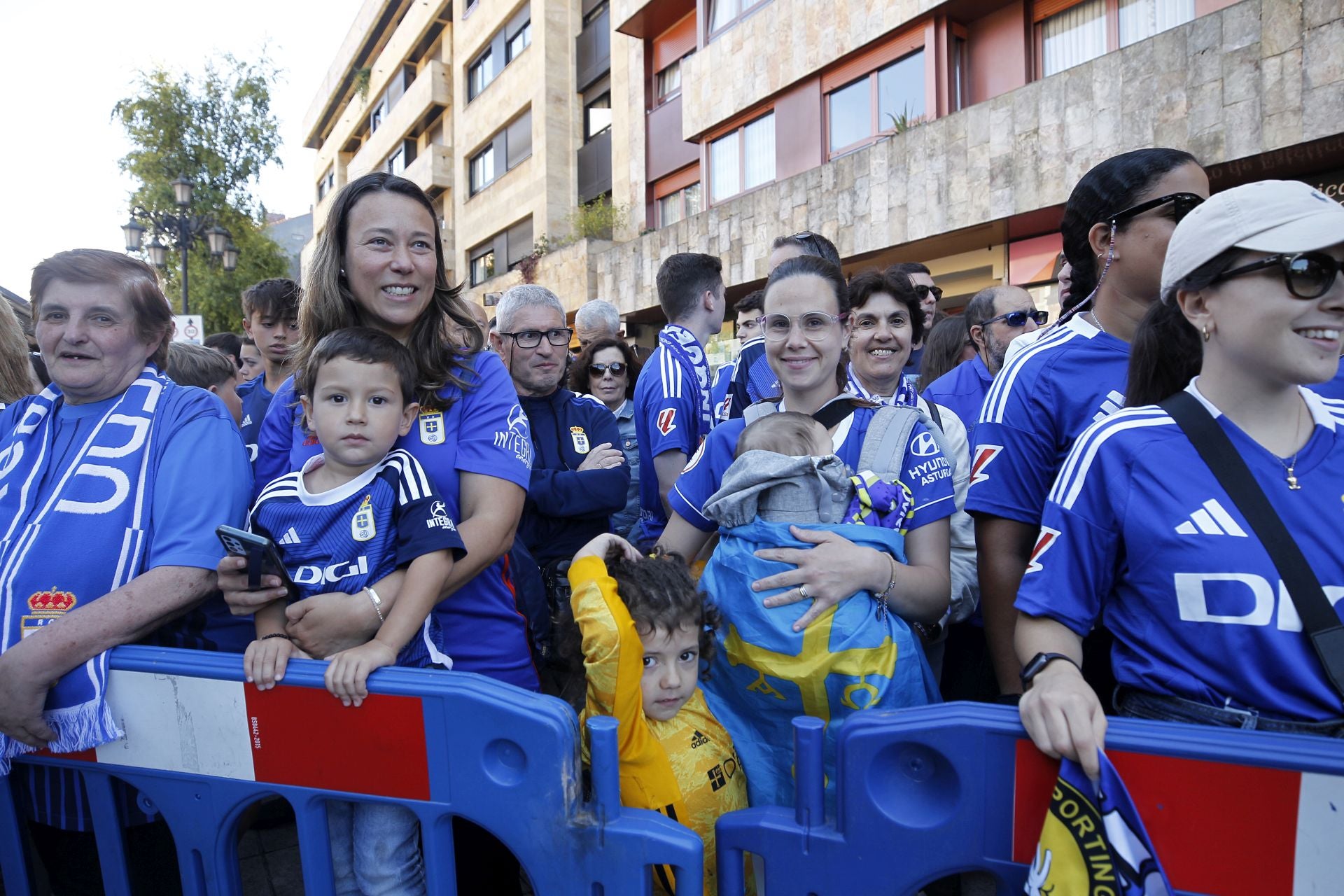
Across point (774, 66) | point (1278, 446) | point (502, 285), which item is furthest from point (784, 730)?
point (502, 285)

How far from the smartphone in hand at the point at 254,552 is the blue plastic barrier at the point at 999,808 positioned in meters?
1.24

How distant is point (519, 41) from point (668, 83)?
7.79 metres

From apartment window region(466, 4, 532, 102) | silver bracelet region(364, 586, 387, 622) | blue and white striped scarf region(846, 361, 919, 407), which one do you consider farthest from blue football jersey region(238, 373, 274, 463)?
apartment window region(466, 4, 532, 102)

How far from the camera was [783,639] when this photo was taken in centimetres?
199

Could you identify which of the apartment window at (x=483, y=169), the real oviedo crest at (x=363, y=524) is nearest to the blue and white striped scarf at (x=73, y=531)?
the real oviedo crest at (x=363, y=524)

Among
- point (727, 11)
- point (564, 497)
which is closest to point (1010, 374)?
point (564, 497)

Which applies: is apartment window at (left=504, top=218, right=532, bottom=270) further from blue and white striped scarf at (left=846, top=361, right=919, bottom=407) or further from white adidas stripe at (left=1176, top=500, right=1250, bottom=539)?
white adidas stripe at (left=1176, top=500, right=1250, bottom=539)

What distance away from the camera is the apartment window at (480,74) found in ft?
85.3

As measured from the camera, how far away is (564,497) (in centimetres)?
336

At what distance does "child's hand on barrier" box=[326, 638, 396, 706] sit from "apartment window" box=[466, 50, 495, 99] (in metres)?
26.6

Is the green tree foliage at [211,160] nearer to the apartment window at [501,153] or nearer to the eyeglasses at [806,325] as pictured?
the apartment window at [501,153]

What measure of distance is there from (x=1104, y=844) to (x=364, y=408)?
1.87 m

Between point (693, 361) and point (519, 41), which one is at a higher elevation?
point (519, 41)

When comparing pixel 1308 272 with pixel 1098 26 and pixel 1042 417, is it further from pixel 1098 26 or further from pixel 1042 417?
pixel 1098 26
